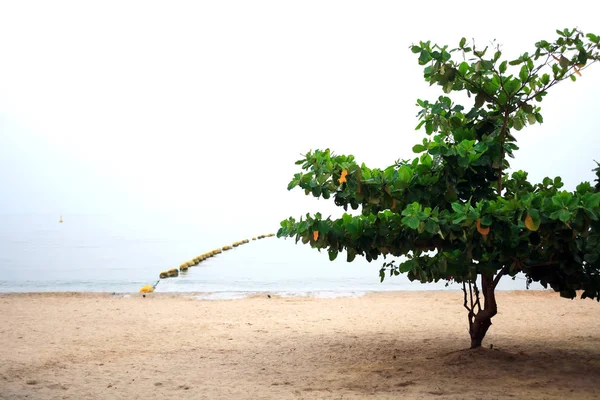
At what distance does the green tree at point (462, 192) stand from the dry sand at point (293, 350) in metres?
0.92

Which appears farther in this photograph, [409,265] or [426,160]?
[409,265]

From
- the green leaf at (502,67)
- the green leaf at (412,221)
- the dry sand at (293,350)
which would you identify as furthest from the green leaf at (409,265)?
the green leaf at (502,67)

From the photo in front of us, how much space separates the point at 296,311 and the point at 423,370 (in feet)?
15.1

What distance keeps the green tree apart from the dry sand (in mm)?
923

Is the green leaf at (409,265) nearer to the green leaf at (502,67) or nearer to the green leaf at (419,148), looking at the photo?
the green leaf at (419,148)

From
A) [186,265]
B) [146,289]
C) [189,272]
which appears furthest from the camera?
[186,265]

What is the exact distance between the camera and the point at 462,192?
19.7ft

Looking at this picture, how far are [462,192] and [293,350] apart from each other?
2752 mm

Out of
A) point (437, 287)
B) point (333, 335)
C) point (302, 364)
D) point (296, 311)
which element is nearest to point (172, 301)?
point (296, 311)

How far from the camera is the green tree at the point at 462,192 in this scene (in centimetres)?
510

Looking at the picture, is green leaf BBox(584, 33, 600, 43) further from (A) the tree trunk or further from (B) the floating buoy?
(B) the floating buoy

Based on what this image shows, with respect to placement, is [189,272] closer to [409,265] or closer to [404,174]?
[409,265]

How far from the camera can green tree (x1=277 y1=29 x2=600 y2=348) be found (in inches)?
201

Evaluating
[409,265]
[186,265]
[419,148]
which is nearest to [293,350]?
[409,265]
